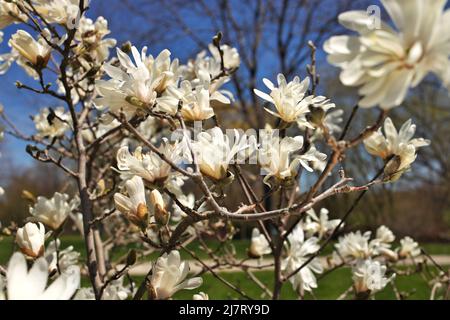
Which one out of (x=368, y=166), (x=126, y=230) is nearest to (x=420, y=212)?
(x=368, y=166)

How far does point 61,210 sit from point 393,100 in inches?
35.1

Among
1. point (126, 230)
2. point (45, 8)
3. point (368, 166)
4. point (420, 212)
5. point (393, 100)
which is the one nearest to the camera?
point (393, 100)

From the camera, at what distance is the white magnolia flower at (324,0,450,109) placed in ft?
1.70

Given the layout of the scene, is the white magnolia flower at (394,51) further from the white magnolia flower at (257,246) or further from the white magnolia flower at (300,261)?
the white magnolia flower at (257,246)

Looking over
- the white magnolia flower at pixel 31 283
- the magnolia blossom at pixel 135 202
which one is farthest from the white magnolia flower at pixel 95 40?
the white magnolia flower at pixel 31 283

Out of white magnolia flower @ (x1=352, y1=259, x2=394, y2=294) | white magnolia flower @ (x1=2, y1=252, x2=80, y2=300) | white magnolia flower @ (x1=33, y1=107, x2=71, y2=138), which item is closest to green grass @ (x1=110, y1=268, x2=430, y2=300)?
white magnolia flower @ (x1=33, y1=107, x2=71, y2=138)

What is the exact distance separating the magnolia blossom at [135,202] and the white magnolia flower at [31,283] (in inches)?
10.8

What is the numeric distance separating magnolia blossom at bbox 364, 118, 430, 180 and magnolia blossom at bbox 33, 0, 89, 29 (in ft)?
2.48

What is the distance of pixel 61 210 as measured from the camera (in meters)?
1.14

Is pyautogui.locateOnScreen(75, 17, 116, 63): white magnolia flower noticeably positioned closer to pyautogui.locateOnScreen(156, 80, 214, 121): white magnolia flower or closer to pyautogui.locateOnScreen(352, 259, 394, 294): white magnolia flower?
pyautogui.locateOnScreen(156, 80, 214, 121): white magnolia flower

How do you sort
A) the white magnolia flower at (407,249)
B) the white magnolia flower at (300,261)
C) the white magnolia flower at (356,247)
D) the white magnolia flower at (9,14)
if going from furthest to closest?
the white magnolia flower at (407,249) < the white magnolia flower at (356,247) < the white magnolia flower at (300,261) < the white magnolia flower at (9,14)

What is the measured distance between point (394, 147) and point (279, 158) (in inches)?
12.0

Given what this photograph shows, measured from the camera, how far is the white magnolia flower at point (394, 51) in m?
0.52
